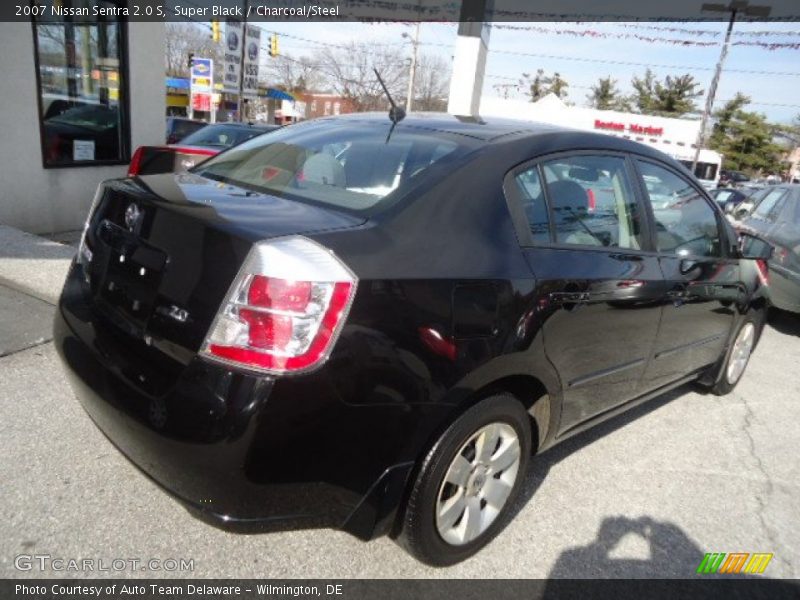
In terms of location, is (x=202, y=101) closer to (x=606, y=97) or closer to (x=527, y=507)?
(x=527, y=507)

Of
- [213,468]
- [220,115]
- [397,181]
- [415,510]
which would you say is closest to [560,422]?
[415,510]

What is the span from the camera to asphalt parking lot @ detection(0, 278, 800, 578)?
2.24 metres

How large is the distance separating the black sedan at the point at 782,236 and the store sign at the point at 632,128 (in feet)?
87.7

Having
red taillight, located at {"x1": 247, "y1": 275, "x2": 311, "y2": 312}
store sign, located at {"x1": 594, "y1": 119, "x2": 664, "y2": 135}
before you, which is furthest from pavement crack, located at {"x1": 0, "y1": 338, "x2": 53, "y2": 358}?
store sign, located at {"x1": 594, "y1": 119, "x2": 664, "y2": 135}

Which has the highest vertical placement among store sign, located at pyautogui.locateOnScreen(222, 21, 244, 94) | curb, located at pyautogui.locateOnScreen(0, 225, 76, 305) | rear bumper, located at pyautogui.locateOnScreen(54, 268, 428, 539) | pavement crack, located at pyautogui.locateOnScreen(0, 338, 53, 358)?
store sign, located at pyautogui.locateOnScreen(222, 21, 244, 94)

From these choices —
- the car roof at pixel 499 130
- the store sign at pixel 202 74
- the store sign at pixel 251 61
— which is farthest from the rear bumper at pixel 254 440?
the store sign at pixel 202 74

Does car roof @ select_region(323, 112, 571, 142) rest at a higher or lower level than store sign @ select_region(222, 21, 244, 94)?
lower

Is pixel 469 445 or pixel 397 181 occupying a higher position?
pixel 397 181

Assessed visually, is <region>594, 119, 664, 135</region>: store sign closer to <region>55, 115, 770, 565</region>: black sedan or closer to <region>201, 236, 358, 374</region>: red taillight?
<region>55, 115, 770, 565</region>: black sedan

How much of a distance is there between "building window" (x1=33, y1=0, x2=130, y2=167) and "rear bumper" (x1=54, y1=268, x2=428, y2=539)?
623 cm

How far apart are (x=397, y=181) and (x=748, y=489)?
8.47ft

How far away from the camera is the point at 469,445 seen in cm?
222

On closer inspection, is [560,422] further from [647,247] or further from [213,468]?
[213,468]

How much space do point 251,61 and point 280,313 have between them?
20209mm
